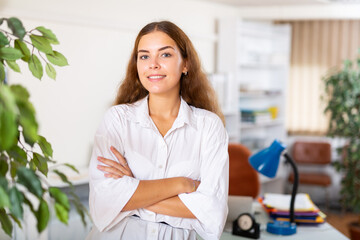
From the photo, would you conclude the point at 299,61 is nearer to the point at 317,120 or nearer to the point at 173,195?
the point at 317,120

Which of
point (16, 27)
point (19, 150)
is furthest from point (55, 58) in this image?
point (19, 150)

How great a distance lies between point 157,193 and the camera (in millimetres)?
1753

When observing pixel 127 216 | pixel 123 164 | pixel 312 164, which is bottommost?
pixel 312 164

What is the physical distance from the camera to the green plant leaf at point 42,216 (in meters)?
0.94

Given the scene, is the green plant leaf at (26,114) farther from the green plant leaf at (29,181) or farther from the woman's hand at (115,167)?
the woman's hand at (115,167)

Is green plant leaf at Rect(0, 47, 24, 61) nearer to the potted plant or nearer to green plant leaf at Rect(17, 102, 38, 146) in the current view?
green plant leaf at Rect(17, 102, 38, 146)

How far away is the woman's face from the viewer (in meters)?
1.83

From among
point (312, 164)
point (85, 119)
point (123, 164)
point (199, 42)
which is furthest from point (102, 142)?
point (312, 164)

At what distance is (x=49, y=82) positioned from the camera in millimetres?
3752

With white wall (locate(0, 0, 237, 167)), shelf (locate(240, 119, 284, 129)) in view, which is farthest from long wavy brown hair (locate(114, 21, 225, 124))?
shelf (locate(240, 119, 284, 129))

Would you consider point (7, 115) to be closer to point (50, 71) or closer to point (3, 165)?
point (3, 165)

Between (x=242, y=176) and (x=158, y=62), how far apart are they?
1781 mm

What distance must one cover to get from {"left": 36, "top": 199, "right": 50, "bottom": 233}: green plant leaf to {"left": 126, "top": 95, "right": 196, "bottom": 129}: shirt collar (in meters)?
0.95

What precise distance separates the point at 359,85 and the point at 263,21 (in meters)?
1.91
